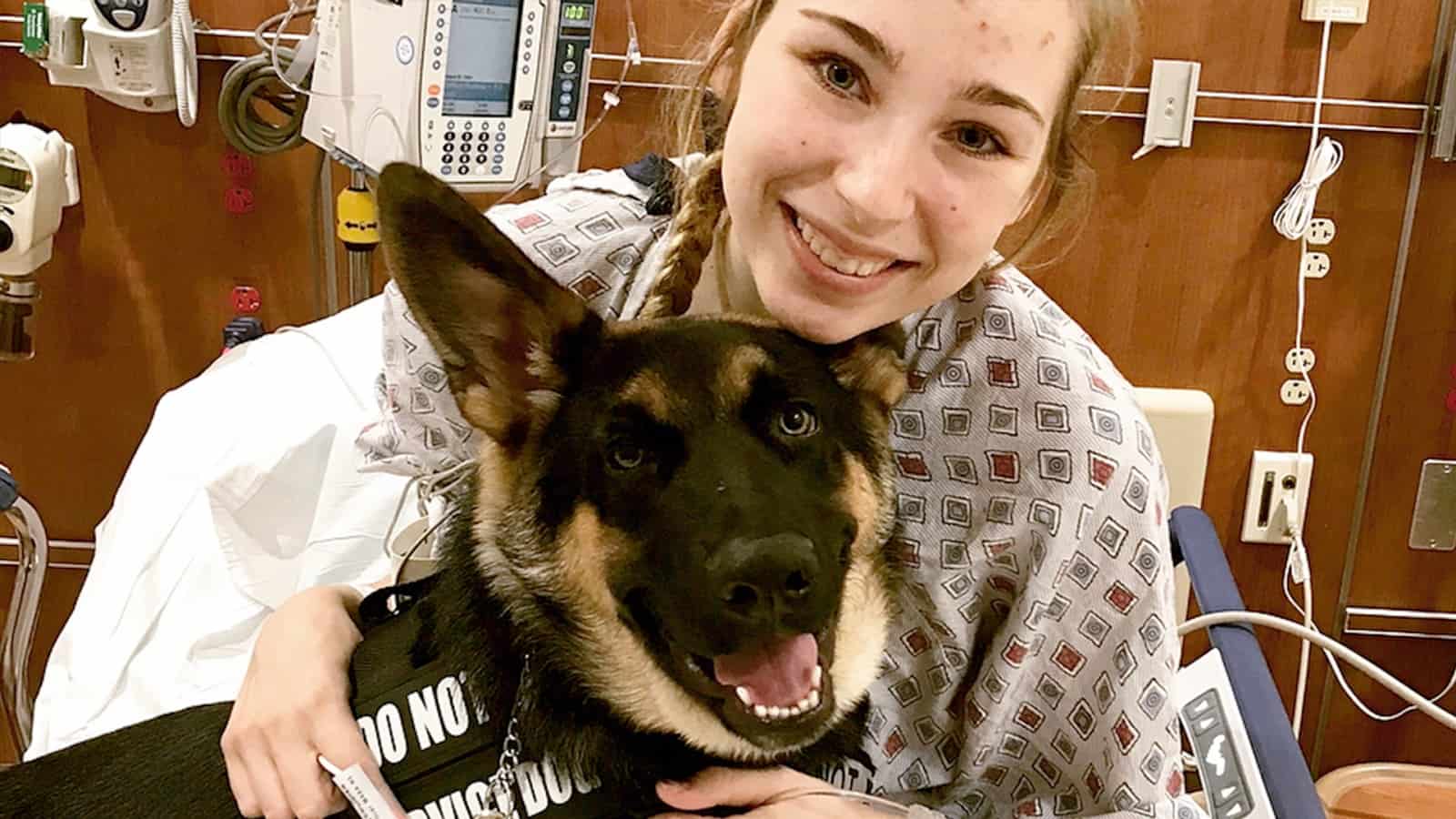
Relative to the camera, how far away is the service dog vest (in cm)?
96

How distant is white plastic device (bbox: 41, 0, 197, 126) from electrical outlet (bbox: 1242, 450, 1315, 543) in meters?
2.12

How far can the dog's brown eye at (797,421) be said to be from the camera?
956 mm

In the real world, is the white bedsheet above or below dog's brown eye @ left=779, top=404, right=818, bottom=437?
below

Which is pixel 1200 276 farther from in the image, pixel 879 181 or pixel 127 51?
pixel 127 51

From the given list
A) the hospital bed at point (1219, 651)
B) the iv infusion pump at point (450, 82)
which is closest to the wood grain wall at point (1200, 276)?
the iv infusion pump at point (450, 82)

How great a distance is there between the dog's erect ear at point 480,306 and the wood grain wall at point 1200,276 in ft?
3.73

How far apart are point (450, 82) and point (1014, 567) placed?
3.84 feet

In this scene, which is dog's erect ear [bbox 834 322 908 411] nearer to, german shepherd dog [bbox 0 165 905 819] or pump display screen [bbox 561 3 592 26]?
german shepherd dog [bbox 0 165 905 819]

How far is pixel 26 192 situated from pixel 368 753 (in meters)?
1.47

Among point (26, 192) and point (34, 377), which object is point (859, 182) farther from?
point (34, 377)

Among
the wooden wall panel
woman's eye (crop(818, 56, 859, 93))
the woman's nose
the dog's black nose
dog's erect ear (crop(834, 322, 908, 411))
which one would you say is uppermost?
woman's eye (crop(818, 56, 859, 93))

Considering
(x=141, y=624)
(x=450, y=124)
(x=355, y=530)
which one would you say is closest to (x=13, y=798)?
(x=141, y=624)

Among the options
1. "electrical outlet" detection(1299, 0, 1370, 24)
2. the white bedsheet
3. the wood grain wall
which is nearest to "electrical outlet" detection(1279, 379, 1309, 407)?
the wood grain wall

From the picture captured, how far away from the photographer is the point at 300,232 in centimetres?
226
